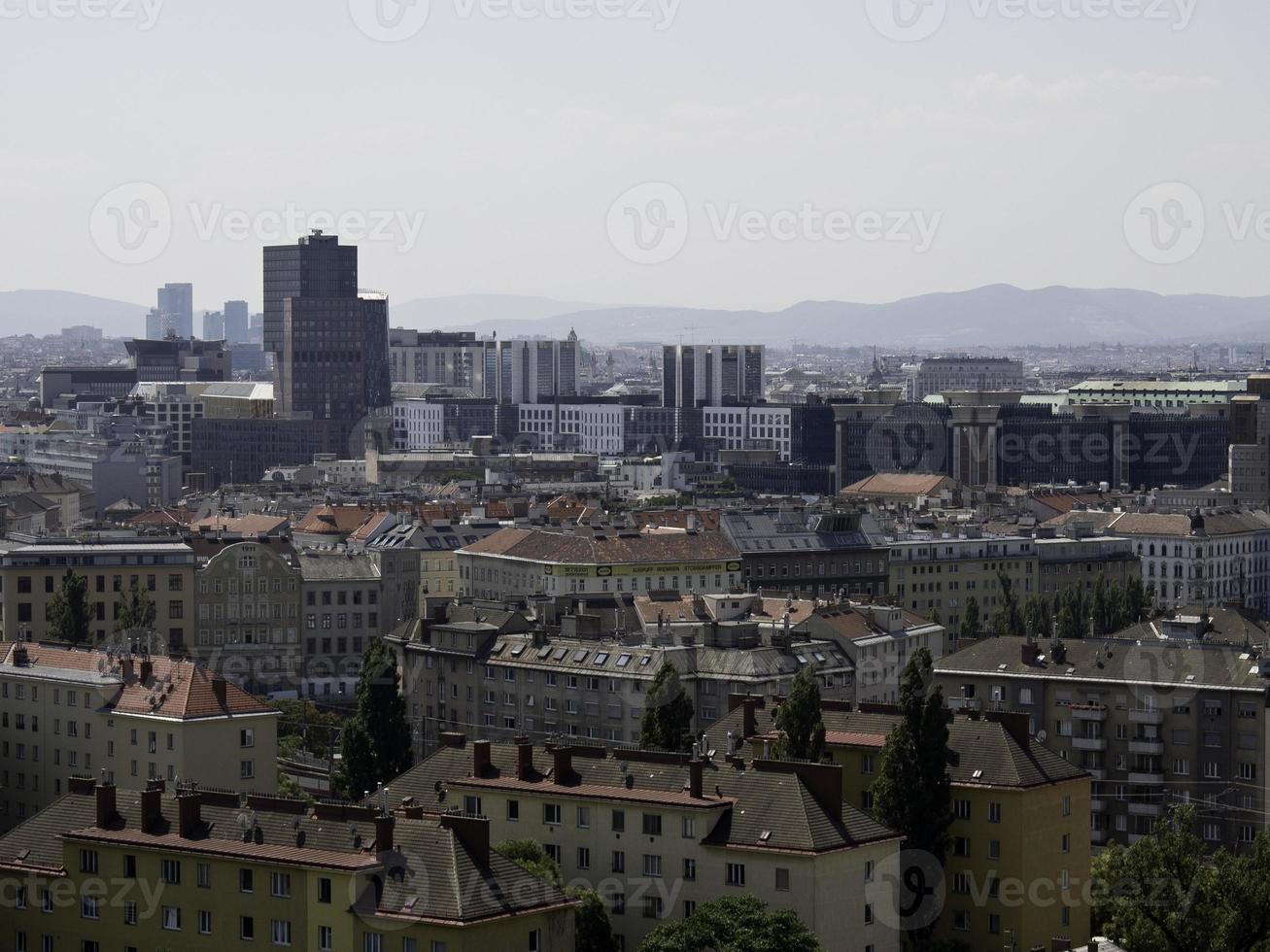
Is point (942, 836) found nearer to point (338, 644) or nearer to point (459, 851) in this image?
point (459, 851)

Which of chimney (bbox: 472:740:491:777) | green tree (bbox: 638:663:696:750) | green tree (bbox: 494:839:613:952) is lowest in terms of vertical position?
green tree (bbox: 494:839:613:952)

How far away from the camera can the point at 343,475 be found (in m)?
182

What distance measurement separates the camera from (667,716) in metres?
59.0

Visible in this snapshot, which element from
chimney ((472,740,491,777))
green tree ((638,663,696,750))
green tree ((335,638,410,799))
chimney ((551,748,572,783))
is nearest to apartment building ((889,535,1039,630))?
green tree ((638,663,696,750))

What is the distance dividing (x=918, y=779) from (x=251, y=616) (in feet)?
148

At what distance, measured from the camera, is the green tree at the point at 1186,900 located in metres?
47.2

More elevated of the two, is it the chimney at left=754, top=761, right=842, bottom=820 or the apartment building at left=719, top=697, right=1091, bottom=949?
the chimney at left=754, top=761, right=842, bottom=820

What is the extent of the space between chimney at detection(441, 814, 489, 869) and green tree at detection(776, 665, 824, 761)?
12697 millimetres

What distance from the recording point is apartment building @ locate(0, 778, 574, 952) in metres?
40.5

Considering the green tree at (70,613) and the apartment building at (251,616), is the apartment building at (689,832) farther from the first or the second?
the apartment building at (251,616)

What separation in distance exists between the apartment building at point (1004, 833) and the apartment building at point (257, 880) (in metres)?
11.8

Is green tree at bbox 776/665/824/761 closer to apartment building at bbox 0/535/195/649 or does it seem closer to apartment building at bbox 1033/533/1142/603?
apartment building at bbox 0/535/195/649

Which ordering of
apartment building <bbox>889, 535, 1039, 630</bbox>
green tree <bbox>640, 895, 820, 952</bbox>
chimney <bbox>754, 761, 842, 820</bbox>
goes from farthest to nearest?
1. apartment building <bbox>889, 535, 1039, 630</bbox>
2. chimney <bbox>754, 761, 842, 820</bbox>
3. green tree <bbox>640, 895, 820, 952</bbox>

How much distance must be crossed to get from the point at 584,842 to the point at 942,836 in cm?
798
